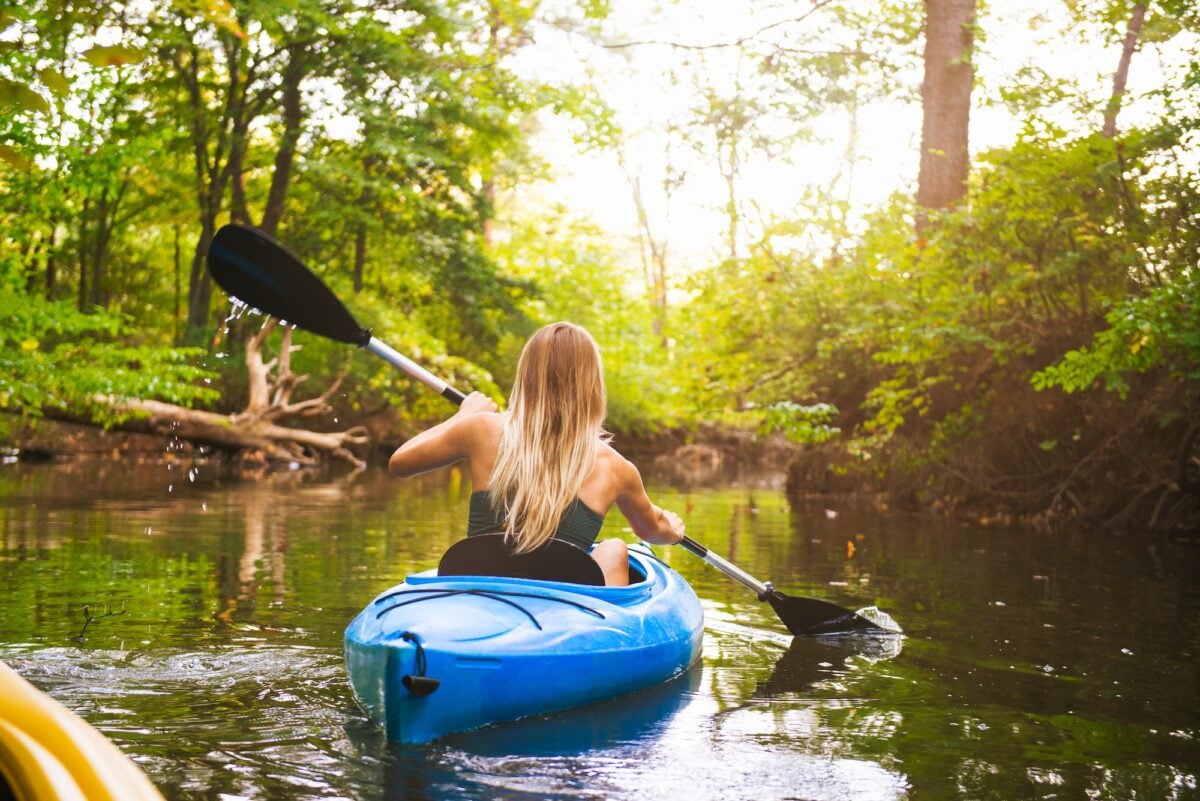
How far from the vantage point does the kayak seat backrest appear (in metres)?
4.26

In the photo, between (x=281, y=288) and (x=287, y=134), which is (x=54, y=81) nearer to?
(x=281, y=288)

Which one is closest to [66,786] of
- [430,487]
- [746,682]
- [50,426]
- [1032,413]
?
[746,682]

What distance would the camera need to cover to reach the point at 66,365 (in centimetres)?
1059

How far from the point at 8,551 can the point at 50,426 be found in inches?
461

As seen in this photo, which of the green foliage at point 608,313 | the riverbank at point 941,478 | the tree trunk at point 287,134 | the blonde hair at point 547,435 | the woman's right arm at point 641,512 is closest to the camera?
the blonde hair at point 547,435

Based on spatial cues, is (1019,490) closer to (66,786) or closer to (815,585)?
(815,585)

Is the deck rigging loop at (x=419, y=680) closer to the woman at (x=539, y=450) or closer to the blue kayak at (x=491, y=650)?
the blue kayak at (x=491, y=650)

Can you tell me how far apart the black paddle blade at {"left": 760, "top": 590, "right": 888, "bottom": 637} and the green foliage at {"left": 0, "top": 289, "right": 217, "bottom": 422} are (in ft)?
16.5

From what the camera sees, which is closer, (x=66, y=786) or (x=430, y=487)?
(x=66, y=786)

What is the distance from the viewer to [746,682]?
4.95 meters

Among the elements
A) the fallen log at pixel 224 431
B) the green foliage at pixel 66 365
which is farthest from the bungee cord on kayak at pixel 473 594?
the fallen log at pixel 224 431

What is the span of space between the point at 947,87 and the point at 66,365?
8996 millimetres

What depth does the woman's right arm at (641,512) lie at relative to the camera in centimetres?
458

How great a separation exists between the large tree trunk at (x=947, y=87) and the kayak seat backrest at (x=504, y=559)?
10.1m
